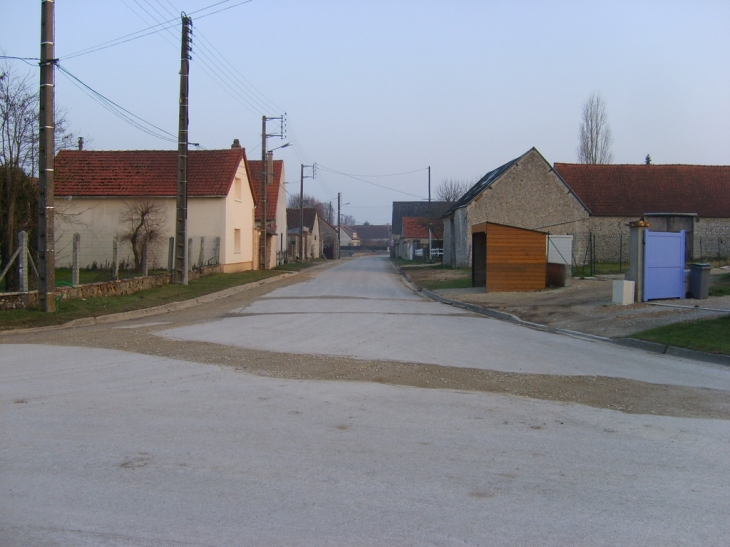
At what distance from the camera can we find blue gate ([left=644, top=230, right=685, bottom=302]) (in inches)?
712

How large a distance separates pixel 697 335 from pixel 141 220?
24.0m

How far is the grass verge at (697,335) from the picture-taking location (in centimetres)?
1173

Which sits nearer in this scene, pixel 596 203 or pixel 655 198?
pixel 596 203

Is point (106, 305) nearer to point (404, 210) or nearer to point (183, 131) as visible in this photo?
point (183, 131)

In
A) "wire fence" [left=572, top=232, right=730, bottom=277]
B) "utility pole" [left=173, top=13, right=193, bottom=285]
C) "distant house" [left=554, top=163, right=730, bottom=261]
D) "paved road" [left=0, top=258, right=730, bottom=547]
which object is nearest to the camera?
"paved road" [left=0, top=258, right=730, bottom=547]

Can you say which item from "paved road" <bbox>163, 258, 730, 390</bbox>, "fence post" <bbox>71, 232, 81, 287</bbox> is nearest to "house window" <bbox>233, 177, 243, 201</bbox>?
"paved road" <bbox>163, 258, 730, 390</bbox>

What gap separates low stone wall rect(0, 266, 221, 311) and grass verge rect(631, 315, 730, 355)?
13.4m

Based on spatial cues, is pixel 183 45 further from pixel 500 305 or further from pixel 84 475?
pixel 84 475

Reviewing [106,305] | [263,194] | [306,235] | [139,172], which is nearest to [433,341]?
[106,305]

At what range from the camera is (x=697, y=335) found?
12711 millimetres

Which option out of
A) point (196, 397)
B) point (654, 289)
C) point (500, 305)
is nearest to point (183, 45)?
point (500, 305)

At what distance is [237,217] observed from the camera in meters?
35.8

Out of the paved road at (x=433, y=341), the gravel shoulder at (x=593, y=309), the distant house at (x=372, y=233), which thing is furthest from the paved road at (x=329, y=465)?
the distant house at (x=372, y=233)

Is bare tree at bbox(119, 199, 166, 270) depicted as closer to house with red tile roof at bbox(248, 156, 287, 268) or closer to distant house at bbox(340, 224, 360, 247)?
house with red tile roof at bbox(248, 156, 287, 268)
